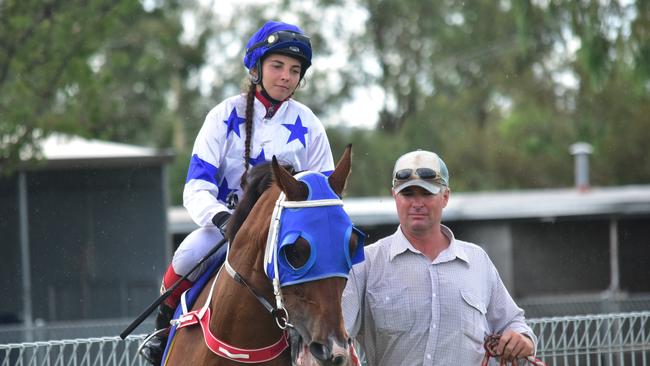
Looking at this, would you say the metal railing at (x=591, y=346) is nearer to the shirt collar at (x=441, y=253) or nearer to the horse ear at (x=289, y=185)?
the shirt collar at (x=441, y=253)

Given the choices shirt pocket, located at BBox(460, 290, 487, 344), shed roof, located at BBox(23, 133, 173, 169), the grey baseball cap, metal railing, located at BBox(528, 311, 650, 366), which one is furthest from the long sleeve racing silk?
shed roof, located at BBox(23, 133, 173, 169)

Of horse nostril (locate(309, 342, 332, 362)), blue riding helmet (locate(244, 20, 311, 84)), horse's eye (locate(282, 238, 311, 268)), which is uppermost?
blue riding helmet (locate(244, 20, 311, 84))

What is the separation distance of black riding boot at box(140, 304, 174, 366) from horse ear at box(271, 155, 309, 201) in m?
1.20

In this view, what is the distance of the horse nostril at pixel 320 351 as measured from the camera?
11.4ft

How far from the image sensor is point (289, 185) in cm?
373

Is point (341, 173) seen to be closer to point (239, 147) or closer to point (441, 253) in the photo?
point (441, 253)

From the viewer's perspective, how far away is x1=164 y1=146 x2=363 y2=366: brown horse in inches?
139

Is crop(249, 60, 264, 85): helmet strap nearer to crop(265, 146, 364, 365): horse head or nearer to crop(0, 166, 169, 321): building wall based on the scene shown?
crop(265, 146, 364, 365): horse head

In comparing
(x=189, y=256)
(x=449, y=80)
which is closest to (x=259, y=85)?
(x=189, y=256)

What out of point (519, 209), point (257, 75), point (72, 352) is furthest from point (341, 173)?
point (519, 209)

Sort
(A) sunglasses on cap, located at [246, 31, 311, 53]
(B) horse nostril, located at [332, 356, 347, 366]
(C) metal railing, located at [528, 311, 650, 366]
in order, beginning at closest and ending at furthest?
(B) horse nostril, located at [332, 356, 347, 366]
(A) sunglasses on cap, located at [246, 31, 311, 53]
(C) metal railing, located at [528, 311, 650, 366]

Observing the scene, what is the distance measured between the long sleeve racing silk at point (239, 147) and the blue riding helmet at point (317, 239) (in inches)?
29.0

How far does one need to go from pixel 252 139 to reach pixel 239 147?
7cm

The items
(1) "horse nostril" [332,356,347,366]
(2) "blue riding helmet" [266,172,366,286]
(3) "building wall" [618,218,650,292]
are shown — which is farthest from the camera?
(3) "building wall" [618,218,650,292]
